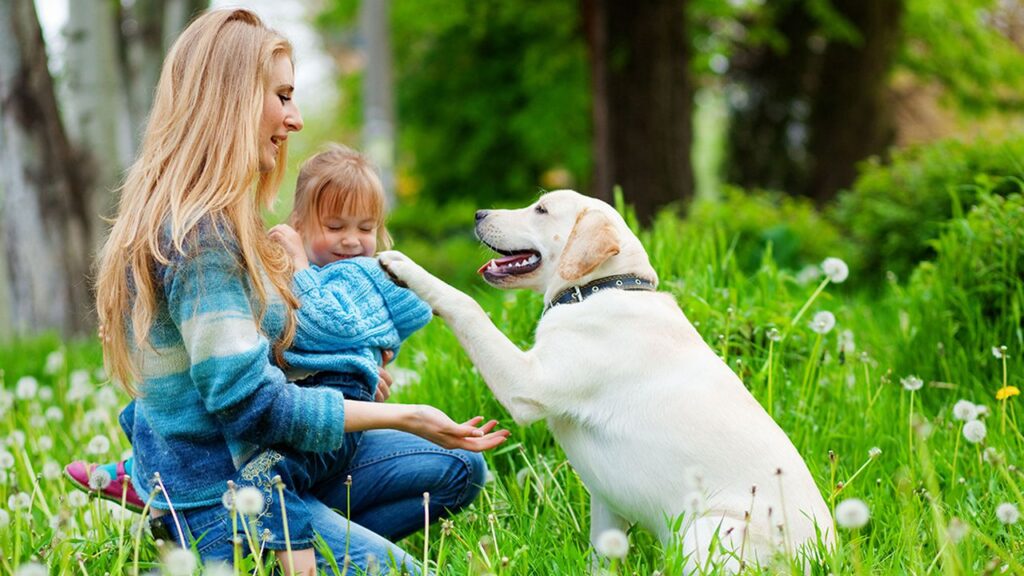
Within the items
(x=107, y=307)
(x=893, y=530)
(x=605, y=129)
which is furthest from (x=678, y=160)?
(x=107, y=307)

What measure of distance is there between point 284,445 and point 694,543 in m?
1.20

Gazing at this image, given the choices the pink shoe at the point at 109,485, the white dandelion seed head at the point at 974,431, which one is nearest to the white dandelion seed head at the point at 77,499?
the pink shoe at the point at 109,485

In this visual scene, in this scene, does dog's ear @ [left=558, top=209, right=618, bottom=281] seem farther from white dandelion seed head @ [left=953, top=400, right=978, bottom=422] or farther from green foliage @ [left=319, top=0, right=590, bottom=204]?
green foliage @ [left=319, top=0, right=590, bottom=204]

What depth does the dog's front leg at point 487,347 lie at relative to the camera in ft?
9.84

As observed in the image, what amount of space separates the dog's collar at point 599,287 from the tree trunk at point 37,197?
22.1 ft

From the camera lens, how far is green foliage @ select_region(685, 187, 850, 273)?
7398mm

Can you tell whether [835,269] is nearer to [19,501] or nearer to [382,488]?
[382,488]

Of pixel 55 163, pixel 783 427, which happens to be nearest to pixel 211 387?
pixel 783 427

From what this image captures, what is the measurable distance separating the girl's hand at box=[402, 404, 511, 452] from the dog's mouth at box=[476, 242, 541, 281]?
56 cm

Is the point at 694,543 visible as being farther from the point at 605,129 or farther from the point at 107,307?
the point at 605,129

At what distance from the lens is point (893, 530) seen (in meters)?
3.15

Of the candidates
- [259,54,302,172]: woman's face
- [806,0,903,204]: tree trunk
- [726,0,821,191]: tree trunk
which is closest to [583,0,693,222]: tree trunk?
[806,0,903,204]: tree trunk

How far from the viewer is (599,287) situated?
3213mm

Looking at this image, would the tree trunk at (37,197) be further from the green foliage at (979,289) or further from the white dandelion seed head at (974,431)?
the white dandelion seed head at (974,431)
